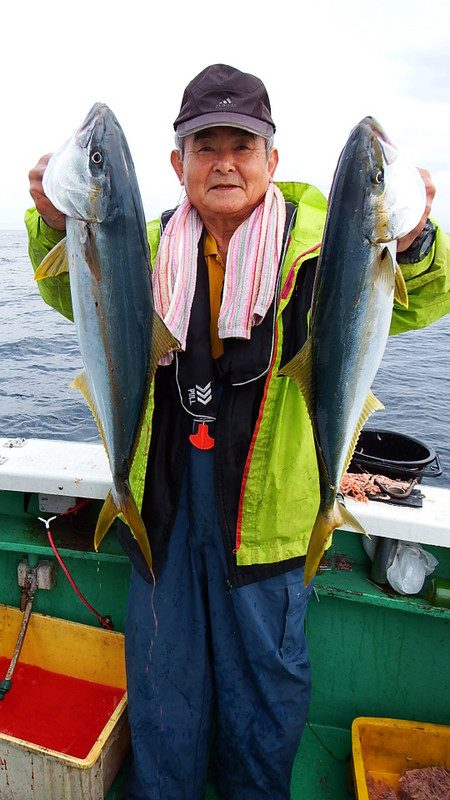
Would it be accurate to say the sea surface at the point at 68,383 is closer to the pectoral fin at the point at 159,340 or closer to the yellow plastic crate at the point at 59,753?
the yellow plastic crate at the point at 59,753

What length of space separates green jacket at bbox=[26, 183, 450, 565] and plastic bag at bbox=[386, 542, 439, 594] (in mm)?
824

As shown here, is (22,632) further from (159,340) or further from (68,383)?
(68,383)

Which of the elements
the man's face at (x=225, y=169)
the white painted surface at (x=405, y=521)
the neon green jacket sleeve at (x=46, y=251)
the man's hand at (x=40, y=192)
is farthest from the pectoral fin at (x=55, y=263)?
the white painted surface at (x=405, y=521)

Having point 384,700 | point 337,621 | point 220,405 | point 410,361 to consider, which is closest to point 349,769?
point 384,700

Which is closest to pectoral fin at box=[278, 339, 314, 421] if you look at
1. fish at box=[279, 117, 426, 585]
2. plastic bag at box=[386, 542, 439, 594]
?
fish at box=[279, 117, 426, 585]

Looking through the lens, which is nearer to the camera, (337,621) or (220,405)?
(220,405)

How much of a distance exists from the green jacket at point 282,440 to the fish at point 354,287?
1.11 ft

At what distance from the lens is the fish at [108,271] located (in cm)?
188

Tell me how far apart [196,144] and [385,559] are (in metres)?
2.31

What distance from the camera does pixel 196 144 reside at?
2523 mm

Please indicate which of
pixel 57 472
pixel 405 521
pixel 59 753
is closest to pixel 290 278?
pixel 405 521

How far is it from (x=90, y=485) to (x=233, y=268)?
1.62 metres

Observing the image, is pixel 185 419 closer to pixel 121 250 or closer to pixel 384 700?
pixel 121 250

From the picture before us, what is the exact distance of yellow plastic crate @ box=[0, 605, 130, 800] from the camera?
2.90m
